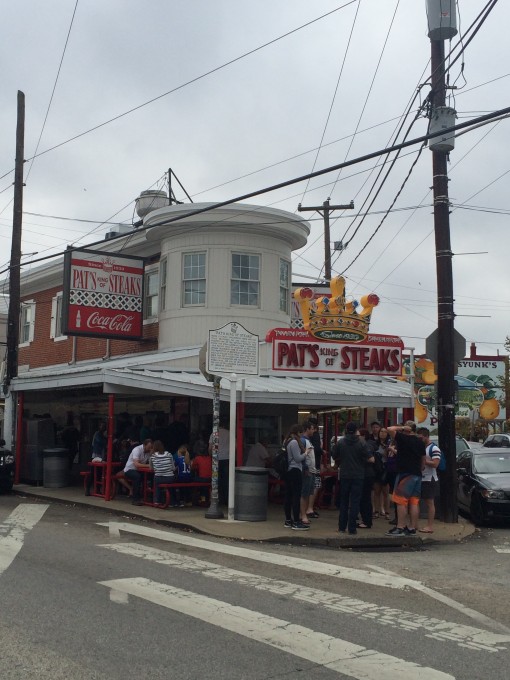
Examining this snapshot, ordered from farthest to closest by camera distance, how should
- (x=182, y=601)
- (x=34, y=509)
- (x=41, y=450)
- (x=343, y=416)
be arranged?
(x=343, y=416) → (x=41, y=450) → (x=34, y=509) → (x=182, y=601)

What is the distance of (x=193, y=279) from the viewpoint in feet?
66.0

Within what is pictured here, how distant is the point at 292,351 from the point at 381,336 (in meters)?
2.15

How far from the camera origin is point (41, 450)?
20312 millimetres

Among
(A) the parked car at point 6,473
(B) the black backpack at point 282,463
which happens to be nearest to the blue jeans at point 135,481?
(B) the black backpack at point 282,463

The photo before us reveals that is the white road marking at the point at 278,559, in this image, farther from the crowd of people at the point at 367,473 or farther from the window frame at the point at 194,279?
the window frame at the point at 194,279

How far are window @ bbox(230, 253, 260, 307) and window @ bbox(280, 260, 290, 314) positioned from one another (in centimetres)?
94

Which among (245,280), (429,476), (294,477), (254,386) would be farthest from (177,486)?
(245,280)

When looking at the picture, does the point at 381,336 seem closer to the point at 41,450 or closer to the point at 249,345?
the point at 249,345

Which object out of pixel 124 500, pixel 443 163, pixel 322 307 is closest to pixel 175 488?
pixel 124 500

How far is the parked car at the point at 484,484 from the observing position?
13.9 meters

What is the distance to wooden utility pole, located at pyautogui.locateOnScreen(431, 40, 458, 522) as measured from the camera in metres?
13.7

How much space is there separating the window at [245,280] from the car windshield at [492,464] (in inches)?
290

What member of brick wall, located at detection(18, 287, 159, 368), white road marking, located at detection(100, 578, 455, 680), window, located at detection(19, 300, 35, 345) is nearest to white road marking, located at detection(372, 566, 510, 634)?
white road marking, located at detection(100, 578, 455, 680)

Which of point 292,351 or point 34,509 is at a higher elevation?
point 292,351
